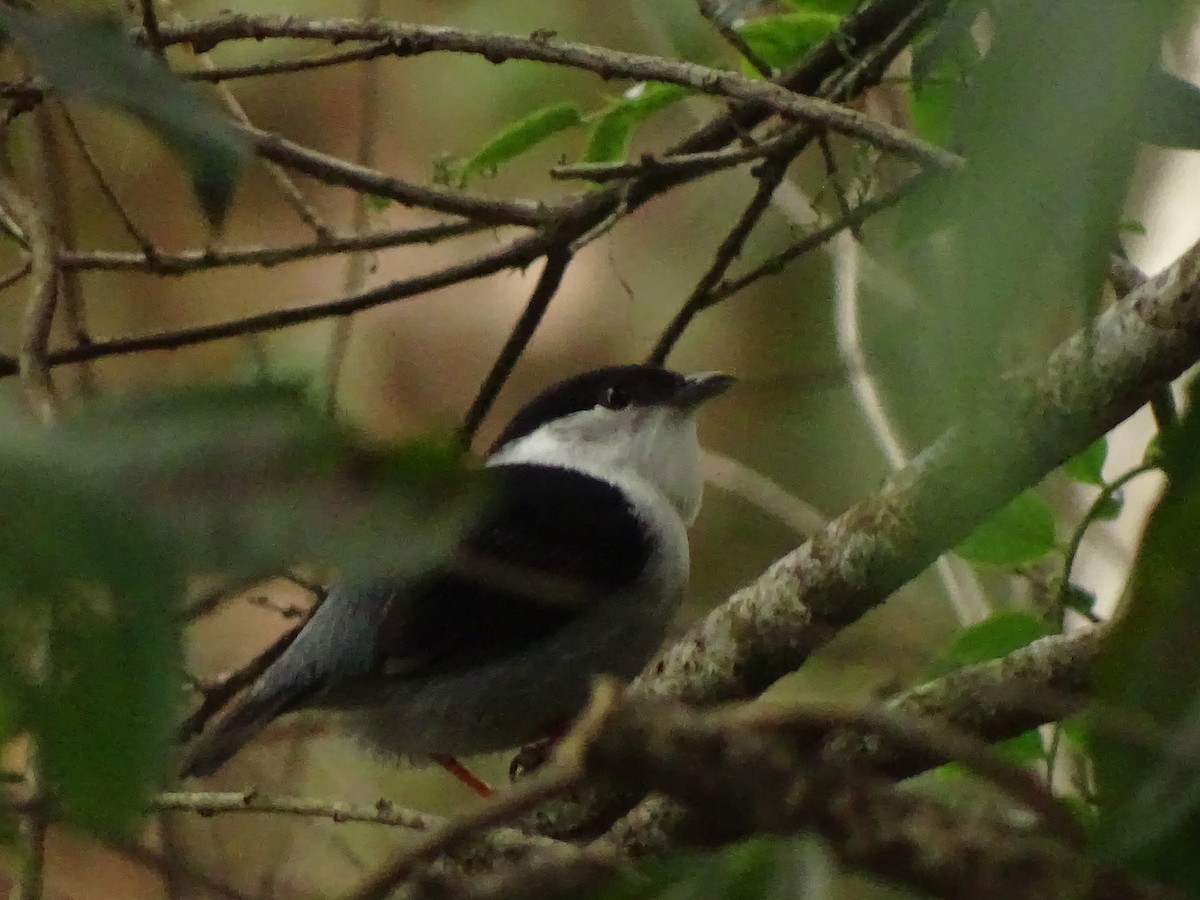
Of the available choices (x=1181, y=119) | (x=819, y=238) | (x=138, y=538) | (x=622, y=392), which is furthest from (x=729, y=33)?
(x=138, y=538)

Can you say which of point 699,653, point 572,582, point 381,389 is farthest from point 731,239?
point 381,389

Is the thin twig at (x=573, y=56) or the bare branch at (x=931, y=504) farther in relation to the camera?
the thin twig at (x=573, y=56)

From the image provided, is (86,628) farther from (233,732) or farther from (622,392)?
(622,392)

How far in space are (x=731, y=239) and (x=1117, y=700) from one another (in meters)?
1.28

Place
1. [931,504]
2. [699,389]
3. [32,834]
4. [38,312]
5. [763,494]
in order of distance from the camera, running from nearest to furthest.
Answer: [32,834], [931,504], [38,312], [699,389], [763,494]

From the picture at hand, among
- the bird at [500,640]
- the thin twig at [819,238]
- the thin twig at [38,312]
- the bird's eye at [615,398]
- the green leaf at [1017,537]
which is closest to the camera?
the thin twig at [38,312]

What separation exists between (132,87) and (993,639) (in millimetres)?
1127

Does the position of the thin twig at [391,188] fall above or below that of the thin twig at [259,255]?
above

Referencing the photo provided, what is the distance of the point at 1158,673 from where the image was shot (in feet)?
1.83

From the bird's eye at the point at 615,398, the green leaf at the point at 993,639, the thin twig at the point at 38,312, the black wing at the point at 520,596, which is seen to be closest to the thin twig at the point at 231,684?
the black wing at the point at 520,596

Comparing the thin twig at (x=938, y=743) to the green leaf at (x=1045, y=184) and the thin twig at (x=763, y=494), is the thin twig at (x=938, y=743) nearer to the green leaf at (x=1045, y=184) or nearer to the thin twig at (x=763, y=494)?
the green leaf at (x=1045, y=184)

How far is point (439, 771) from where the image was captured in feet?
11.3

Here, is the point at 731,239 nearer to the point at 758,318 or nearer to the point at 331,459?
the point at 331,459

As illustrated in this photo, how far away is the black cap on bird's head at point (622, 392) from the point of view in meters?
2.23
